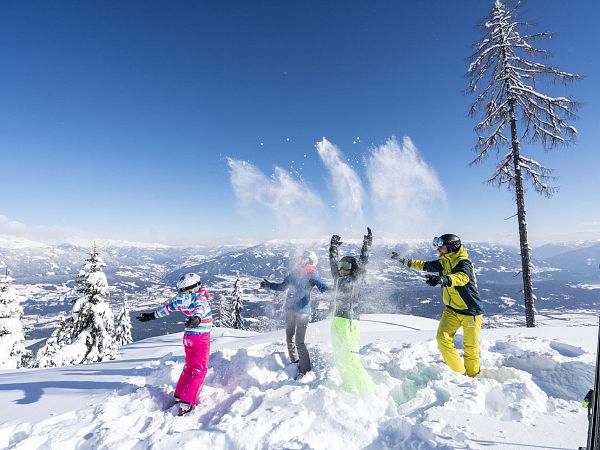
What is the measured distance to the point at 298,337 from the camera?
5.80 metres

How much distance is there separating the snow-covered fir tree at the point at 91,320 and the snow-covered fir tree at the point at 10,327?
1401mm

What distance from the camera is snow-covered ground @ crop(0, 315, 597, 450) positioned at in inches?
141

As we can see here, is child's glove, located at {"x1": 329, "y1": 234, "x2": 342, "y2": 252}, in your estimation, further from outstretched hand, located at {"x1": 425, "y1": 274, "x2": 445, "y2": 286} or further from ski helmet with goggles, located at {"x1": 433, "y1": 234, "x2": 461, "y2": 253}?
outstretched hand, located at {"x1": 425, "y1": 274, "x2": 445, "y2": 286}

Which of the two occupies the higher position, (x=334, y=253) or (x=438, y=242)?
(x=438, y=242)

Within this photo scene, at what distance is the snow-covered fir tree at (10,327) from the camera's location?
18.8m

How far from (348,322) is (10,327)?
24.5 meters

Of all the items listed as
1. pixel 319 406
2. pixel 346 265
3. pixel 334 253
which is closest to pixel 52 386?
pixel 319 406

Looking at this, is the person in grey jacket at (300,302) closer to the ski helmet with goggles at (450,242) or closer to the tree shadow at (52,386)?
the ski helmet with goggles at (450,242)

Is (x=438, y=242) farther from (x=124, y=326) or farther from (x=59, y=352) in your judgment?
(x=124, y=326)

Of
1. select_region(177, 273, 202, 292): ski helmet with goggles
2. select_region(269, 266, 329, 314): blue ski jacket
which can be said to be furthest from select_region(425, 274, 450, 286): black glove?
select_region(177, 273, 202, 292): ski helmet with goggles

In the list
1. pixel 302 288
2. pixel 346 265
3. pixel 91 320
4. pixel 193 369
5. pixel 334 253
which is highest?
pixel 334 253

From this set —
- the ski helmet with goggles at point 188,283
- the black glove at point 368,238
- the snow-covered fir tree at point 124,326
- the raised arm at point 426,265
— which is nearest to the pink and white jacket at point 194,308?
the ski helmet with goggles at point 188,283

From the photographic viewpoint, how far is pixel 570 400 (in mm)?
4375

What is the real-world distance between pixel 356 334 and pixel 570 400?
128 inches
